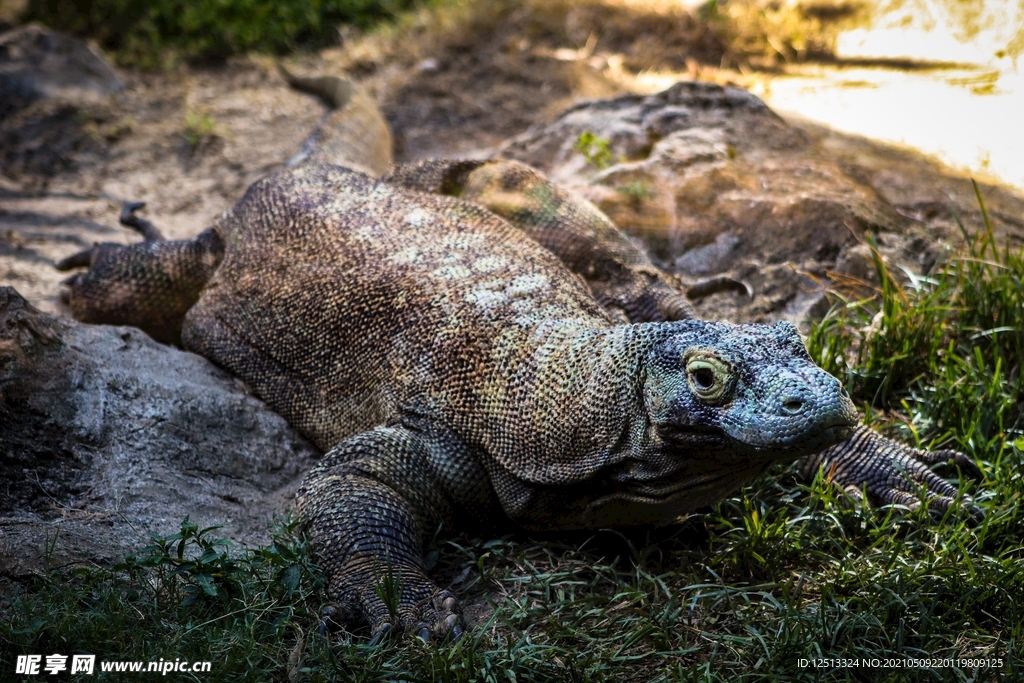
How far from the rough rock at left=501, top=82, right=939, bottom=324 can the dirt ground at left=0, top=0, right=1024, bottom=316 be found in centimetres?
35

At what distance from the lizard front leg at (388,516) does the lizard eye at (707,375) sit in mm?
1101

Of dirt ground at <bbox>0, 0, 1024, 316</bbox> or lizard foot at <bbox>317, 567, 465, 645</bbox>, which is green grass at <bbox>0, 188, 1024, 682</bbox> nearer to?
lizard foot at <bbox>317, 567, 465, 645</bbox>

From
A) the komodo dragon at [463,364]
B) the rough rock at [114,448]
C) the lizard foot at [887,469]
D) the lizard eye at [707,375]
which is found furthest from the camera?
the lizard foot at [887,469]

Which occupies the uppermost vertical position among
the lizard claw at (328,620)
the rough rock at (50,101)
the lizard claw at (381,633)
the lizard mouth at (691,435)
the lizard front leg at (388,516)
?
the lizard mouth at (691,435)

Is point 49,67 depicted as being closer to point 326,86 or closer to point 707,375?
point 326,86

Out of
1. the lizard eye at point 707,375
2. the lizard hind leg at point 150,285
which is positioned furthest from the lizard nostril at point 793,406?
the lizard hind leg at point 150,285

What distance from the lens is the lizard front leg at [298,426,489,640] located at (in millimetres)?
3156

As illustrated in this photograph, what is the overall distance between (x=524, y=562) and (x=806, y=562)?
3.43ft

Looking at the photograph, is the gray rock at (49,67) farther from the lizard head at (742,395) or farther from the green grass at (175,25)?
the lizard head at (742,395)

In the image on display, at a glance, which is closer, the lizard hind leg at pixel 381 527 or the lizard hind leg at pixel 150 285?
the lizard hind leg at pixel 381 527

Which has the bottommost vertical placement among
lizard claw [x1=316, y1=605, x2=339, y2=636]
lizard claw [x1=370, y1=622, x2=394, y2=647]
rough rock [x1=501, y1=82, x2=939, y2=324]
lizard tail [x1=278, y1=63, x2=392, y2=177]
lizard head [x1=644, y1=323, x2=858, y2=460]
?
lizard claw [x1=316, y1=605, x2=339, y2=636]

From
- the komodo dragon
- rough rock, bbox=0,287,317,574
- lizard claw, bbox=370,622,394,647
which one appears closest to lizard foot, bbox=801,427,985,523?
the komodo dragon

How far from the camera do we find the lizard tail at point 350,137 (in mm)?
6328

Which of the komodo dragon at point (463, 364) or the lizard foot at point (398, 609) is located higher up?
the komodo dragon at point (463, 364)
